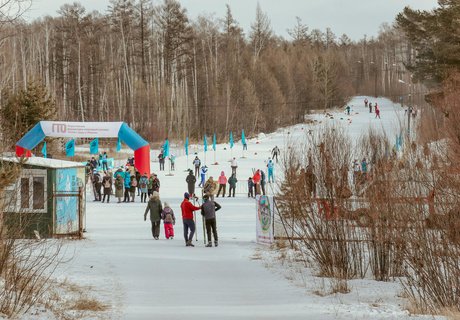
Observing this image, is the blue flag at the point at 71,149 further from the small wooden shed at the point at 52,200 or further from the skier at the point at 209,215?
the skier at the point at 209,215

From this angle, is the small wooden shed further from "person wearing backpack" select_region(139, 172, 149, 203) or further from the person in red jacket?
"person wearing backpack" select_region(139, 172, 149, 203)

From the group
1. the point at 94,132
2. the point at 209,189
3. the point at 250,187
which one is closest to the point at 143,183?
the point at 94,132

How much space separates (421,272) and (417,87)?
100604mm

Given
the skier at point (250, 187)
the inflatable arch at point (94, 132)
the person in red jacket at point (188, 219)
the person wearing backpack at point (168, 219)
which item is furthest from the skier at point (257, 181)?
the person in red jacket at point (188, 219)

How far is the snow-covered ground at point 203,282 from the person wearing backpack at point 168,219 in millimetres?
210

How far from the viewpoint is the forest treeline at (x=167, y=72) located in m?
73.6

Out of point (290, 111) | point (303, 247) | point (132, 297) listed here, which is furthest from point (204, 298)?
point (290, 111)

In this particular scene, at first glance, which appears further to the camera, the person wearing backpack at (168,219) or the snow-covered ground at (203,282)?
the person wearing backpack at (168,219)

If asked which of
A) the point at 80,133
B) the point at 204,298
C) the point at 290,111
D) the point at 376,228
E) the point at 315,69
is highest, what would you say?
the point at 315,69

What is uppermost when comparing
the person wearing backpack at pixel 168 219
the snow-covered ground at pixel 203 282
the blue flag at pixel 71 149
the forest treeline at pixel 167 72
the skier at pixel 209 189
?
the forest treeline at pixel 167 72

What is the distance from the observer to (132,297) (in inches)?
475

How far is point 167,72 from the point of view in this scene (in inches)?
3231

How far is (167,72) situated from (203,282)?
6991cm

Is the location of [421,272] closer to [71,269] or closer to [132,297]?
[132,297]
